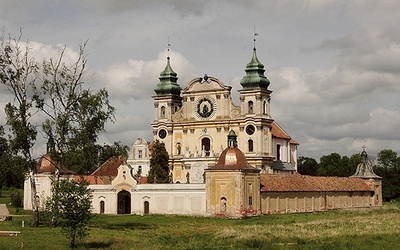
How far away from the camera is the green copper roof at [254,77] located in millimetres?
82188

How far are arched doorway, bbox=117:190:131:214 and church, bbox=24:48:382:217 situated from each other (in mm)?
97

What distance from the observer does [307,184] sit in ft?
238

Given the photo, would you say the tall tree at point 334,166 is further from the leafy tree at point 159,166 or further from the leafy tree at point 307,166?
the leafy tree at point 159,166

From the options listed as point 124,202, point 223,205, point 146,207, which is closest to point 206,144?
point 124,202

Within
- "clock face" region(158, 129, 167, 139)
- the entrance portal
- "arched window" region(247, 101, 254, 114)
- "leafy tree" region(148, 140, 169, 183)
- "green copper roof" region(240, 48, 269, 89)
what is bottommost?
the entrance portal

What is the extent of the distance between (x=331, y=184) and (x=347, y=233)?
36948mm

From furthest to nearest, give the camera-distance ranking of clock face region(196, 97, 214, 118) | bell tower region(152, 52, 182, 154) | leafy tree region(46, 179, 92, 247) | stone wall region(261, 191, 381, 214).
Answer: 1. bell tower region(152, 52, 182, 154)
2. clock face region(196, 97, 214, 118)
3. stone wall region(261, 191, 381, 214)
4. leafy tree region(46, 179, 92, 247)

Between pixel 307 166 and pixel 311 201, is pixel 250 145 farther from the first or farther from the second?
pixel 307 166

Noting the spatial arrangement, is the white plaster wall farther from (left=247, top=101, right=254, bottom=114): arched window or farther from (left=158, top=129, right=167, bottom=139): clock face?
(left=247, top=101, right=254, bottom=114): arched window

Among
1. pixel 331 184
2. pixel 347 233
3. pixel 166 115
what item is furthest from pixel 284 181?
pixel 347 233

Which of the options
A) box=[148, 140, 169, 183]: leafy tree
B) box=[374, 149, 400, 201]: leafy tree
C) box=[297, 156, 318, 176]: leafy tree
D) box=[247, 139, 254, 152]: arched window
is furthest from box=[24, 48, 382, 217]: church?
box=[297, 156, 318, 176]: leafy tree

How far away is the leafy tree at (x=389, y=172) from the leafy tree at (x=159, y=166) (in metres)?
45.5

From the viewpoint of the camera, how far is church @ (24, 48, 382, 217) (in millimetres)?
62031

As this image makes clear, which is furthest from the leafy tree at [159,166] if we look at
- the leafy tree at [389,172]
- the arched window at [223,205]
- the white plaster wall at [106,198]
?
the leafy tree at [389,172]
